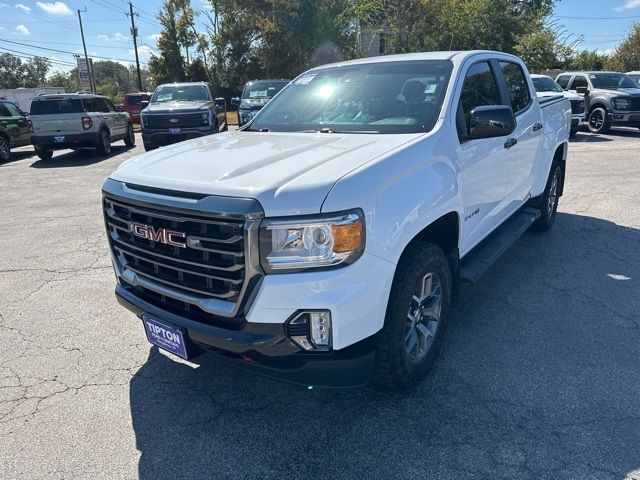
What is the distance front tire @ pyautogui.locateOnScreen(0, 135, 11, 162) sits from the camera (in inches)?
557

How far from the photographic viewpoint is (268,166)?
8.22 ft

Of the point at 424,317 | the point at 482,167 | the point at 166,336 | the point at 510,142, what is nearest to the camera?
the point at 166,336

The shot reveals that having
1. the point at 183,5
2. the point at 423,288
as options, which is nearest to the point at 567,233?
the point at 423,288

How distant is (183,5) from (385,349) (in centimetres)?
4319

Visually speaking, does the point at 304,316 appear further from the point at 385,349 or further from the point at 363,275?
the point at 385,349

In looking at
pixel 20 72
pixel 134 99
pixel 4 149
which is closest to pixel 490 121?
pixel 4 149

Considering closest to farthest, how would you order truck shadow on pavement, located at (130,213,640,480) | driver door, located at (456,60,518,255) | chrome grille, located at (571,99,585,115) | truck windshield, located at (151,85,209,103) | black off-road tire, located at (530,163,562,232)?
truck shadow on pavement, located at (130,213,640,480)
driver door, located at (456,60,518,255)
black off-road tire, located at (530,163,562,232)
chrome grille, located at (571,99,585,115)
truck windshield, located at (151,85,209,103)

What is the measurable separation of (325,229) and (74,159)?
14596 millimetres

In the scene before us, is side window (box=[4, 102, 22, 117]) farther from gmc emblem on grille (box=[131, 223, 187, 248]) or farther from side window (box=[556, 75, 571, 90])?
side window (box=[556, 75, 571, 90])

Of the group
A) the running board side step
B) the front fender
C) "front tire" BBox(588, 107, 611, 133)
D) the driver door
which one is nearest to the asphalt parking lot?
the running board side step

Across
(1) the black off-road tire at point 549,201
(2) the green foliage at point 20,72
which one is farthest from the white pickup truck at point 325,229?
(2) the green foliage at point 20,72

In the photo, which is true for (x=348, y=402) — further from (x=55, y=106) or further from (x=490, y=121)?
(x=55, y=106)

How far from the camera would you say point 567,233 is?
5895 mm

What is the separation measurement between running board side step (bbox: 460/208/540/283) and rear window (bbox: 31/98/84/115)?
508 inches
